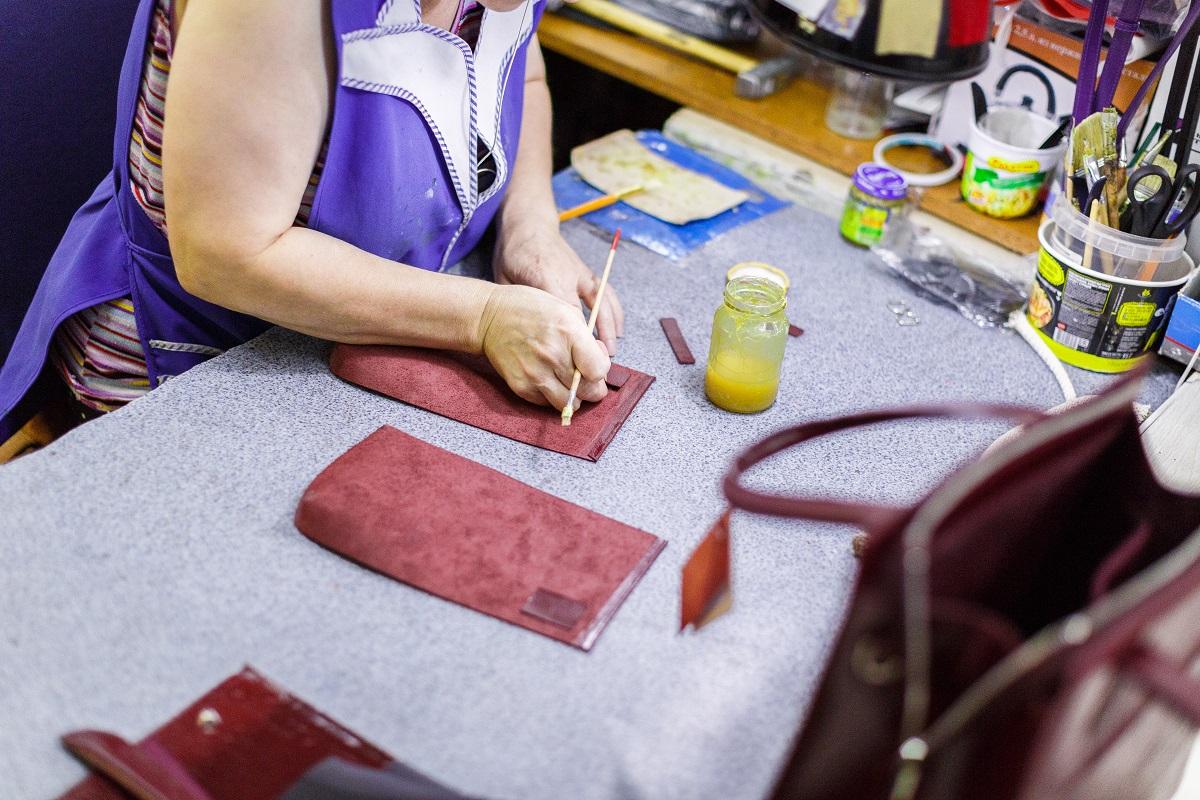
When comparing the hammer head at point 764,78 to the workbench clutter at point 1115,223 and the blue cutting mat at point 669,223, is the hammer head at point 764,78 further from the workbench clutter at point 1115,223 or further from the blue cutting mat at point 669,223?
the workbench clutter at point 1115,223

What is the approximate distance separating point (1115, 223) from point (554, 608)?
32.8 inches

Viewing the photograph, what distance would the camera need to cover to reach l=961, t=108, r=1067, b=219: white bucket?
1.40 m

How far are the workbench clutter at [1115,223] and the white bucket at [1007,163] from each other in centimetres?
17

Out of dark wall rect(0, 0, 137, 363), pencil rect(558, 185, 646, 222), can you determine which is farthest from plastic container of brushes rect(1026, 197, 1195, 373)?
dark wall rect(0, 0, 137, 363)

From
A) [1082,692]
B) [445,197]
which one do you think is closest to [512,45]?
[445,197]

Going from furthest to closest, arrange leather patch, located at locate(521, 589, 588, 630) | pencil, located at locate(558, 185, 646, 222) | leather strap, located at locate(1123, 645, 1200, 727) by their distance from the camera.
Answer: pencil, located at locate(558, 185, 646, 222), leather patch, located at locate(521, 589, 588, 630), leather strap, located at locate(1123, 645, 1200, 727)

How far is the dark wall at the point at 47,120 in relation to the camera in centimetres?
116

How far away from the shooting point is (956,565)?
0.59m

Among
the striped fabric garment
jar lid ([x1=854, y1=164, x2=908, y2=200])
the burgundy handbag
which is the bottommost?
the striped fabric garment

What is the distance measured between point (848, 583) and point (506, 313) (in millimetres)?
437

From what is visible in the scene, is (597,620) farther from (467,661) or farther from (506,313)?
(506,313)

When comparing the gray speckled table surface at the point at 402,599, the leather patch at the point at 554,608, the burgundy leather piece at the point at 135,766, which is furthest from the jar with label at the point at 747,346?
the burgundy leather piece at the point at 135,766

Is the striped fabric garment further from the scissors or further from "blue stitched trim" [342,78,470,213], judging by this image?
the scissors

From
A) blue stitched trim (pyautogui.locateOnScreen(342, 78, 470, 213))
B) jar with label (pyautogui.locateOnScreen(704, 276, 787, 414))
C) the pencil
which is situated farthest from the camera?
the pencil
